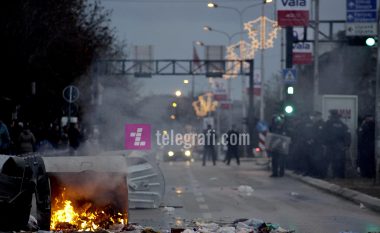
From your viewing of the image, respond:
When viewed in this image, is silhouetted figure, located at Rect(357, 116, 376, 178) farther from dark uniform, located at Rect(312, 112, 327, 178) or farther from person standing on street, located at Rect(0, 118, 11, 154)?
person standing on street, located at Rect(0, 118, 11, 154)

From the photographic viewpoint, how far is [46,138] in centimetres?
3741

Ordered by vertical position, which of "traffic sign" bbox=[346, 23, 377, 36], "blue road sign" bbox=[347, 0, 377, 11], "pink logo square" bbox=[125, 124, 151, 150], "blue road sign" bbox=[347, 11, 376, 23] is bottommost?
"pink logo square" bbox=[125, 124, 151, 150]

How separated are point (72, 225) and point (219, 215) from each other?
14.5 feet

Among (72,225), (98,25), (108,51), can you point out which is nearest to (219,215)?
(72,225)

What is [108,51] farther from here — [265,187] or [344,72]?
[265,187]

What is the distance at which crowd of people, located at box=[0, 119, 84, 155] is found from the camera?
25.9 metres

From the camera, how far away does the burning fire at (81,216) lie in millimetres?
12695

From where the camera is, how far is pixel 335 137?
1040 inches

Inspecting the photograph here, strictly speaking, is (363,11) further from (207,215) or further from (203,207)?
(207,215)

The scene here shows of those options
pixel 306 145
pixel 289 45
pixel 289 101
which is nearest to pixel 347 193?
pixel 306 145

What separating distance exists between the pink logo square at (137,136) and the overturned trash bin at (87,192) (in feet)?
21.7

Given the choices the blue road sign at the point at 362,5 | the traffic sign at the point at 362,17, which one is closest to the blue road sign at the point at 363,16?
the traffic sign at the point at 362,17

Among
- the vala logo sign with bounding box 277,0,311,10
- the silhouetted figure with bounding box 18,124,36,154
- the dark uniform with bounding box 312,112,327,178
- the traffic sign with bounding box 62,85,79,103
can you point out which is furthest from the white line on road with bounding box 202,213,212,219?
the traffic sign with bounding box 62,85,79,103

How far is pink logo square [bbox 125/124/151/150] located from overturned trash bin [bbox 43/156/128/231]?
661 cm
